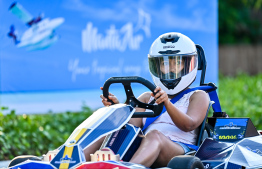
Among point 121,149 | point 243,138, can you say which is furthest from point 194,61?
point 121,149

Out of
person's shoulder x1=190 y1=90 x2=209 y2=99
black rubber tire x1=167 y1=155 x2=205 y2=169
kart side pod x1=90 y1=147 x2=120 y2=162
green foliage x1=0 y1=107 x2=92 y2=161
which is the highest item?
person's shoulder x1=190 y1=90 x2=209 y2=99

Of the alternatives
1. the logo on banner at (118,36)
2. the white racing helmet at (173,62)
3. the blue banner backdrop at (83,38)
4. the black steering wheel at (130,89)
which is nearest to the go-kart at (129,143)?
the black steering wheel at (130,89)

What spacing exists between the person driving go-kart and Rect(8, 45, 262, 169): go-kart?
0.47 feet

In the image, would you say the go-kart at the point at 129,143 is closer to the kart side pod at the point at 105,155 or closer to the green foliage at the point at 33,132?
the kart side pod at the point at 105,155

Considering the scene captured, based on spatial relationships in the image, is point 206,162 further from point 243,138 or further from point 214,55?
point 214,55

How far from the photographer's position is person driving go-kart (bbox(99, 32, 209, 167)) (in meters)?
4.56

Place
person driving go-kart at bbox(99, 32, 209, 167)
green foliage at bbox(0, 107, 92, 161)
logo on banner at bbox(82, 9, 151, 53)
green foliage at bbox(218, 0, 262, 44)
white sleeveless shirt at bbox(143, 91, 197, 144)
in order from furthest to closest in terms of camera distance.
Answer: green foliage at bbox(218, 0, 262, 44), logo on banner at bbox(82, 9, 151, 53), green foliage at bbox(0, 107, 92, 161), white sleeveless shirt at bbox(143, 91, 197, 144), person driving go-kart at bbox(99, 32, 209, 167)

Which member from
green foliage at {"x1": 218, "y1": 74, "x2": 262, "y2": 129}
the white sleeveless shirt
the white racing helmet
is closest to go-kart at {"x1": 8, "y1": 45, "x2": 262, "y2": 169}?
the white sleeveless shirt

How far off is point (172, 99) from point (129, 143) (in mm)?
892

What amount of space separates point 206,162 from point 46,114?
13.8ft

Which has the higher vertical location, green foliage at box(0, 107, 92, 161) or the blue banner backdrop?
the blue banner backdrop

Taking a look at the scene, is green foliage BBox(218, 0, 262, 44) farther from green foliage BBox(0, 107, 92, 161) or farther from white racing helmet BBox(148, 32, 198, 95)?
white racing helmet BBox(148, 32, 198, 95)

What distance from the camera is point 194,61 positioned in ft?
16.8

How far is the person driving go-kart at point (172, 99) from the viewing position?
4.56m
